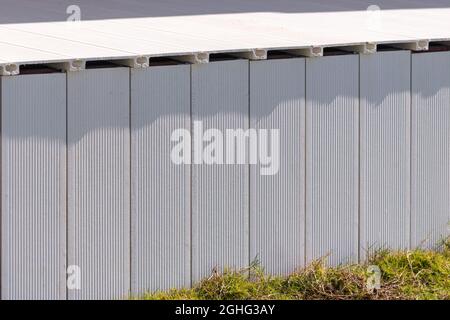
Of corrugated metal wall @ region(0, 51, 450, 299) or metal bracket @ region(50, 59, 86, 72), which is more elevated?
metal bracket @ region(50, 59, 86, 72)

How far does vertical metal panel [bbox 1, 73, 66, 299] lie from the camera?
44.8 ft

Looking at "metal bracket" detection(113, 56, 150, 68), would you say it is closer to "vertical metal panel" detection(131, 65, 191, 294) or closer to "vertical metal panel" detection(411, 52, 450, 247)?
"vertical metal panel" detection(131, 65, 191, 294)

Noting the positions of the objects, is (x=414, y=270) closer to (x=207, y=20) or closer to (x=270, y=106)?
(x=270, y=106)

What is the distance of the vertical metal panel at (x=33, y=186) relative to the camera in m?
13.7

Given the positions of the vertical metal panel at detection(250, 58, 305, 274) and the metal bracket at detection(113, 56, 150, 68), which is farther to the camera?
the vertical metal panel at detection(250, 58, 305, 274)

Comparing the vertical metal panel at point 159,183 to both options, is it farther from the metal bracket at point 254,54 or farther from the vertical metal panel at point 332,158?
the vertical metal panel at point 332,158

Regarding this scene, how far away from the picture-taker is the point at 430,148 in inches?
664

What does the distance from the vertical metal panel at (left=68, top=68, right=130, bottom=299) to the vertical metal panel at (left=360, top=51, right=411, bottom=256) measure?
109 inches

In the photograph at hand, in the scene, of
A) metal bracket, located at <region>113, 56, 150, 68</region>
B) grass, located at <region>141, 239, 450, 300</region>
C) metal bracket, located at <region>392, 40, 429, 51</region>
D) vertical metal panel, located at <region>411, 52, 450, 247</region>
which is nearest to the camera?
metal bracket, located at <region>113, 56, 150, 68</region>

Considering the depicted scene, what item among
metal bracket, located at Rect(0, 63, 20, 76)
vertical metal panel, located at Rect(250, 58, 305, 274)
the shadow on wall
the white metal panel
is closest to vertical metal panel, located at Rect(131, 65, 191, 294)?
the white metal panel

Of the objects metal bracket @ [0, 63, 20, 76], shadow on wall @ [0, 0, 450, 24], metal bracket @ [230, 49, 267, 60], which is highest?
shadow on wall @ [0, 0, 450, 24]

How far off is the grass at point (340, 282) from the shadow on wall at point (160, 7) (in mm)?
3283

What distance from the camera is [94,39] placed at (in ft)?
49.8
